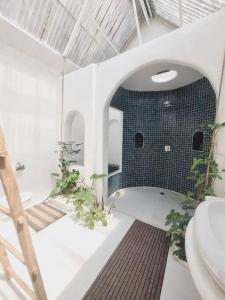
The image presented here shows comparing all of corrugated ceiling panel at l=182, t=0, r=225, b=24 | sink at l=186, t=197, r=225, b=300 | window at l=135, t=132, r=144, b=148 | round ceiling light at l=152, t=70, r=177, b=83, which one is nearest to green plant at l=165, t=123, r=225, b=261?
sink at l=186, t=197, r=225, b=300

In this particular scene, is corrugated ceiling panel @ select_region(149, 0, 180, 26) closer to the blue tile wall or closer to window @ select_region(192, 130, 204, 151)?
the blue tile wall

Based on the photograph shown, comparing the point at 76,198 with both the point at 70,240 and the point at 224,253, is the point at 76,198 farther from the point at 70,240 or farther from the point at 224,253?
the point at 224,253

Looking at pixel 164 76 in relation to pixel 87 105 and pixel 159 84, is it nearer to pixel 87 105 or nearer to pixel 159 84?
pixel 159 84

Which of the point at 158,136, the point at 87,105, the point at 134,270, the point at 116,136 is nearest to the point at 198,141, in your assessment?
the point at 158,136

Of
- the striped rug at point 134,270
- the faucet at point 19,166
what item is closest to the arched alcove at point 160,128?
the striped rug at point 134,270

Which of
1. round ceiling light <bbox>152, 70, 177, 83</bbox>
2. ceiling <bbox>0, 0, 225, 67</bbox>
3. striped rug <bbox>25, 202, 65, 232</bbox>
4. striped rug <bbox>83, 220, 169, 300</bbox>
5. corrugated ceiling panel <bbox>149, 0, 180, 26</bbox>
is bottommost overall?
striped rug <bbox>83, 220, 169, 300</bbox>

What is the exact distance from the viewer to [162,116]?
3.88 m

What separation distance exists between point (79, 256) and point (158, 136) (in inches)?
125

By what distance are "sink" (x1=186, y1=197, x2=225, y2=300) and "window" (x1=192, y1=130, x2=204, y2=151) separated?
2607 millimetres

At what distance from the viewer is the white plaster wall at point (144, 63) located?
1.67 m

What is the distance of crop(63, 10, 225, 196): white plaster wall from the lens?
1675 millimetres

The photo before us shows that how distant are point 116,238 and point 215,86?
2269mm

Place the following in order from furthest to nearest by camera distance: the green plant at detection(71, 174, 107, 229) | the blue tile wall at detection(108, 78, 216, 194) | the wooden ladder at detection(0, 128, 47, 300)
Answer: the blue tile wall at detection(108, 78, 216, 194), the green plant at detection(71, 174, 107, 229), the wooden ladder at detection(0, 128, 47, 300)

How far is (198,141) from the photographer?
131 inches
